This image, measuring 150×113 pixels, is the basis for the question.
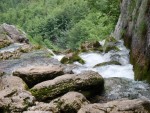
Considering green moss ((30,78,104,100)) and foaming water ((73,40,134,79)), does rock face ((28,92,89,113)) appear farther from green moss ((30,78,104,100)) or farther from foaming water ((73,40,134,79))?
foaming water ((73,40,134,79))

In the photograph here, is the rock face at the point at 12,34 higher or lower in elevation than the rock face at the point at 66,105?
lower

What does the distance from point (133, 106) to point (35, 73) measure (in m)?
6.97

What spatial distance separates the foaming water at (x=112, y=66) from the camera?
68.7 ft

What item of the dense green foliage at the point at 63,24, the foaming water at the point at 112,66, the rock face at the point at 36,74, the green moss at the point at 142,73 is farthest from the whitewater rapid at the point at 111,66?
the dense green foliage at the point at 63,24

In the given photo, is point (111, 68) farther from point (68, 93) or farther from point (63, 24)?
point (63, 24)

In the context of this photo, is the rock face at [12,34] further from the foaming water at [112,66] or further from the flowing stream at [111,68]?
the foaming water at [112,66]

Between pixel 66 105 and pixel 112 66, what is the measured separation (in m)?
9.22

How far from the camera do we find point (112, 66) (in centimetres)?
2231

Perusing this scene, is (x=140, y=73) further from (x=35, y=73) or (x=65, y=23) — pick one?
(x=65, y=23)

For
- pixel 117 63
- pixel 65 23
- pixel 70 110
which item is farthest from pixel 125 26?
pixel 65 23

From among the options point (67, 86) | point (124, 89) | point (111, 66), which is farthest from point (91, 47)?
point (67, 86)

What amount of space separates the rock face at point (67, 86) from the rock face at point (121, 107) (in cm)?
286

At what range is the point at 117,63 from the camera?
75.4 feet

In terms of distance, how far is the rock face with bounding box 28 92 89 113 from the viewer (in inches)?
533
